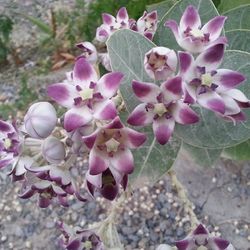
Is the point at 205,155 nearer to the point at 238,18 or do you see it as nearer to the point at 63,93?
the point at 238,18

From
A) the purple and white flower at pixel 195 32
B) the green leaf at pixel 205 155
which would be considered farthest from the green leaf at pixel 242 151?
the purple and white flower at pixel 195 32

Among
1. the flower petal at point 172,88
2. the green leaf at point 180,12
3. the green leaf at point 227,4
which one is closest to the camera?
the flower petal at point 172,88

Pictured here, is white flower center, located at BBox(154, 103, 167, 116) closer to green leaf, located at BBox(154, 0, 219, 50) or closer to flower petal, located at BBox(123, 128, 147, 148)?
flower petal, located at BBox(123, 128, 147, 148)

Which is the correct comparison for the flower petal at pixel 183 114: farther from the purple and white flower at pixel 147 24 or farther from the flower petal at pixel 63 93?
the purple and white flower at pixel 147 24

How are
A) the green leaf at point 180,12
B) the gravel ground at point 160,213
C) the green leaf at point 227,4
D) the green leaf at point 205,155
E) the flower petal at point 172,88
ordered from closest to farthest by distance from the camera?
1. the flower petal at point 172,88
2. the green leaf at point 180,12
3. the green leaf at point 205,155
4. the green leaf at point 227,4
5. the gravel ground at point 160,213

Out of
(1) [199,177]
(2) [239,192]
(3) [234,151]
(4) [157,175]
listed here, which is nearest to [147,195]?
(1) [199,177]

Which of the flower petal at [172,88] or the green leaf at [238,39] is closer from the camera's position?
the flower petal at [172,88]

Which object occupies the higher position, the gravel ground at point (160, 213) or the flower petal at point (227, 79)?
the flower petal at point (227, 79)

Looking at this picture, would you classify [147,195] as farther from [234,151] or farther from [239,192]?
[234,151]
